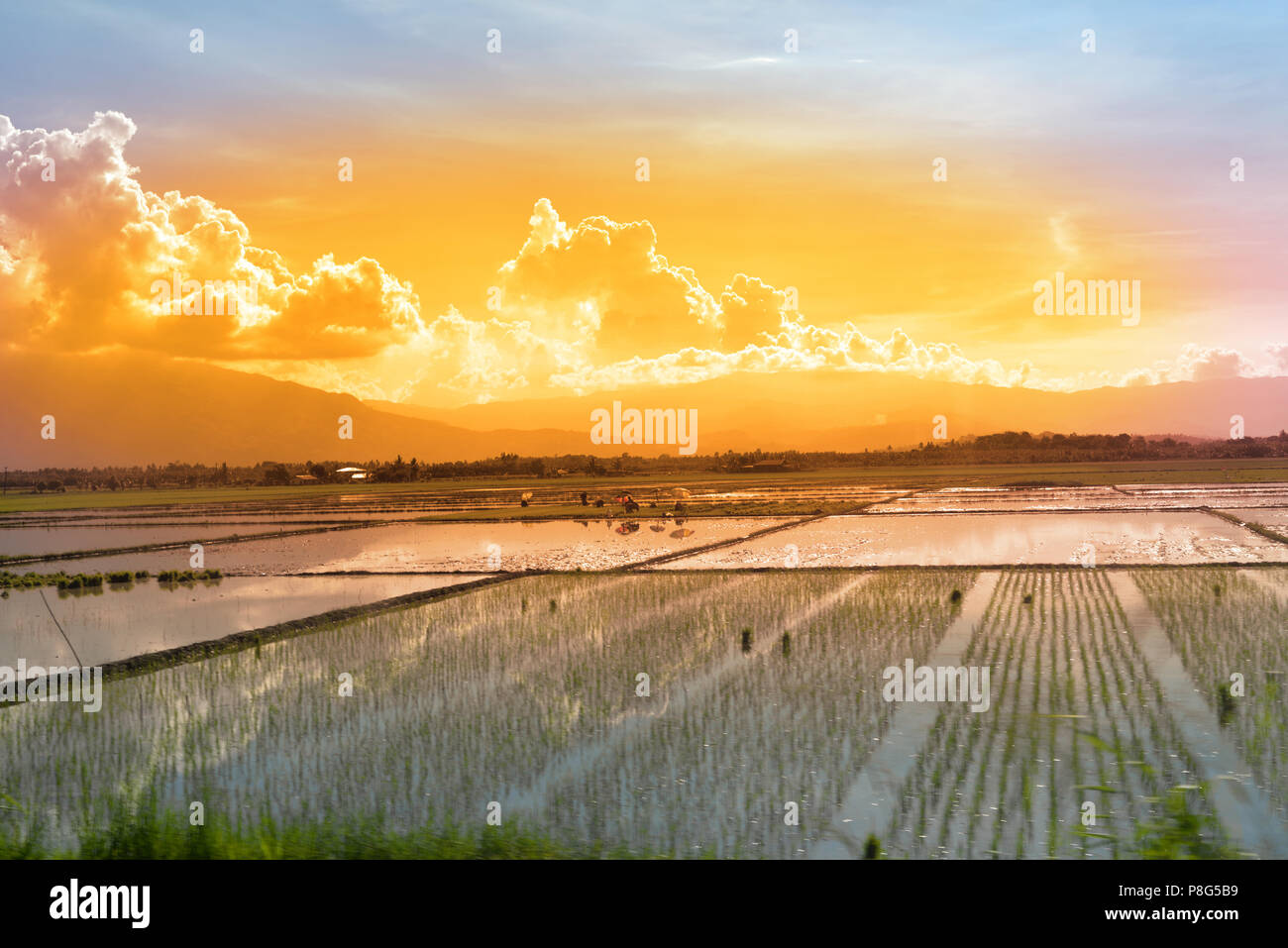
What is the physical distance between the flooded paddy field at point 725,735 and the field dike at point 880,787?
3 centimetres

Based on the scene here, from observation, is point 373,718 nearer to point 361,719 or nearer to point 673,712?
point 361,719

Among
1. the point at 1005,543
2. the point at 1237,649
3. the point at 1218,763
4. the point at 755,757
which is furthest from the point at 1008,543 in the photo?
the point at 755,757

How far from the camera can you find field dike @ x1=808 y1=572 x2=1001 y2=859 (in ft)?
26.3

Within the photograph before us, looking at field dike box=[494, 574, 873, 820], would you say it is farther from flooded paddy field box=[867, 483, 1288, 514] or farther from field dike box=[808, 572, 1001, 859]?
flooded paddy field box=[867, 483, 1288, 514]

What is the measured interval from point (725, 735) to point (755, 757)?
0.87m

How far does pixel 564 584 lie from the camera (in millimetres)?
23906

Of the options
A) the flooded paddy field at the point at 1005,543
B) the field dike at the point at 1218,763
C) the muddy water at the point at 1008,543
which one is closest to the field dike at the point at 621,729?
the field dike at the point at 1218,763

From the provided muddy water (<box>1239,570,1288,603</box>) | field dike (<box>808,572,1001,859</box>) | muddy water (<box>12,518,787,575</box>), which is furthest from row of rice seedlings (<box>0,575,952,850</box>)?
muddy water (<box>1239,570,1288,603</box>)

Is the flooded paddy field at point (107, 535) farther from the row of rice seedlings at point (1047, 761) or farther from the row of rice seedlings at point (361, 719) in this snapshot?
the row of rice seedlings at point (1047, 761)

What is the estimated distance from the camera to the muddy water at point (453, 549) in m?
28.7

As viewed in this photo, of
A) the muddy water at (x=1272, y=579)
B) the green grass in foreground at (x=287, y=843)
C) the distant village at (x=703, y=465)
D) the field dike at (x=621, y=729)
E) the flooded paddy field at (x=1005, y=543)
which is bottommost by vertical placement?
the green grass in foreground at (x=287, y=843)
